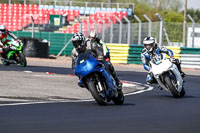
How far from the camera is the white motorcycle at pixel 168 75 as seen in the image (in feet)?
39.8

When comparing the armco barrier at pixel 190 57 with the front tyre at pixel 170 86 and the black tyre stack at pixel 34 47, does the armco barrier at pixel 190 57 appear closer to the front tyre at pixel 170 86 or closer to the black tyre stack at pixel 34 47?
the black tyre stack at pixel 34 47

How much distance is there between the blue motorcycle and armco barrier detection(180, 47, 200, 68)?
1626 cm

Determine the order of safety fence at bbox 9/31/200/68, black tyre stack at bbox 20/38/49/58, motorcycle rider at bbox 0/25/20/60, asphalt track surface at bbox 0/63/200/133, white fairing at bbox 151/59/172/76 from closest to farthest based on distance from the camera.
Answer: asphalt track surface at bbox 0/63/200/133 → white fairing at bbox 151/59/172/76 → motorcycle rider at bbox 0/25/20/60 → safety fence at bbox 9/31/200/68 → black tyre stack at bbox 20/38/49/58

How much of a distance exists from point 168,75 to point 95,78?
9.25 ft

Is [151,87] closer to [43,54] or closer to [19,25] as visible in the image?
[43,54]

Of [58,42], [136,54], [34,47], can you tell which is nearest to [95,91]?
[136,54]

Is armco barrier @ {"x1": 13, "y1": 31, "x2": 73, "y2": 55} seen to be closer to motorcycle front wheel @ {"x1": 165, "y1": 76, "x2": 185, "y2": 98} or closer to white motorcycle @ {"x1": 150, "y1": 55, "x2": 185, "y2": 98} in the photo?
white motorcycle @ {"x1": 150, "y1": 55, "x2": 185, "y2": 98}

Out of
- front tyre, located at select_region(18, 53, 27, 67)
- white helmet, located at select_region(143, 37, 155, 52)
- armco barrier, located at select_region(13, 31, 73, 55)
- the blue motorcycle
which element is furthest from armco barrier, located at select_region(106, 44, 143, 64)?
the blue motorcycle

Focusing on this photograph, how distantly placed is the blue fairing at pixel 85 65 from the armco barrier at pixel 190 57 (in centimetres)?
1654

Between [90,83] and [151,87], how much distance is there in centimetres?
615

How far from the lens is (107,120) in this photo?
26.0 feet

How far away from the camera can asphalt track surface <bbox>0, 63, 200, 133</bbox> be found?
6984mm

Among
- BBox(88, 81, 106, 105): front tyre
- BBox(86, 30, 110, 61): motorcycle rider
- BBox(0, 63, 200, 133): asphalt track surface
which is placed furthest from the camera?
BBox(86, 30, 110, 61): motorcycle rider

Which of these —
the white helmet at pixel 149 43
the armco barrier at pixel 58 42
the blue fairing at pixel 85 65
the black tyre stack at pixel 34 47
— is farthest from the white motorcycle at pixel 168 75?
the armco barrier at pixel 58 42
